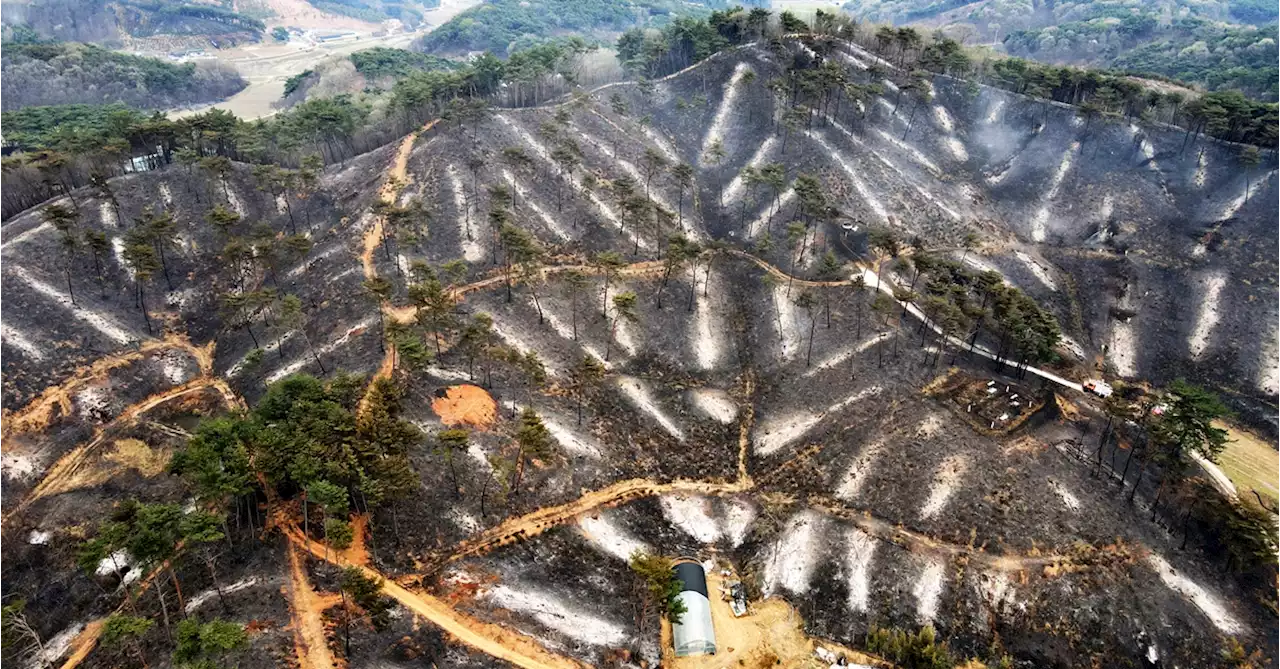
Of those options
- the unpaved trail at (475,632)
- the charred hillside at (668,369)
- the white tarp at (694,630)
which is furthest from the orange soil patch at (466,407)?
the white tarp at (694,630)

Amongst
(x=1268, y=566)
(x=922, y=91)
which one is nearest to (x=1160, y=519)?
(x=1268, y=566)

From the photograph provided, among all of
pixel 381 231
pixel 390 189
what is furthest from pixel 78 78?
pixel 381 231

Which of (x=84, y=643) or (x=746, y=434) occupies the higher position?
(x=84, y=643)

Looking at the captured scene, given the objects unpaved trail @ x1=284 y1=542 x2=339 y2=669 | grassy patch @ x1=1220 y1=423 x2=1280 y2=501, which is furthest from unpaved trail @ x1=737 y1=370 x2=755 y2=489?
grassy patch @ x1=1220 y1=423 x2=1280 y2=501

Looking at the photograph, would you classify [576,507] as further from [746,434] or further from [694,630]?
[746,434]

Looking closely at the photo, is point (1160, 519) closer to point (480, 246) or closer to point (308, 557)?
point (308, 557)

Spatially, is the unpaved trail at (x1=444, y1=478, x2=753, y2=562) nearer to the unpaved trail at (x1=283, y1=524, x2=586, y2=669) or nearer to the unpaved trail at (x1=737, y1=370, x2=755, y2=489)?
the unpaved trail at (x1=737, y1=370, x2=755, y2=489)

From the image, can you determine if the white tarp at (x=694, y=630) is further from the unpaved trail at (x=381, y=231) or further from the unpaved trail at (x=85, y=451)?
the unpaved trail at (x=85, y=451)
